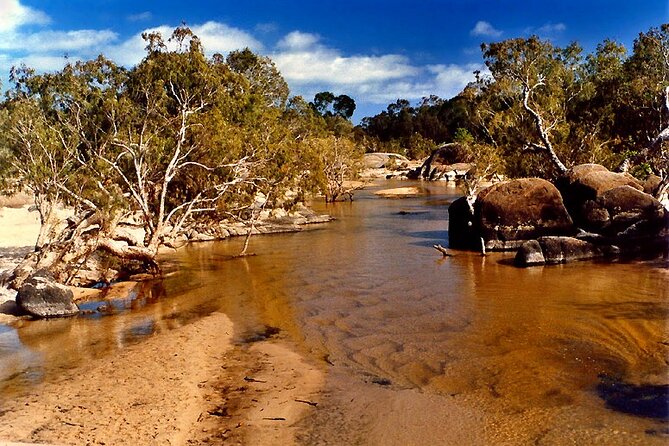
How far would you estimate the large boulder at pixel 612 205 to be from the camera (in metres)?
21.5

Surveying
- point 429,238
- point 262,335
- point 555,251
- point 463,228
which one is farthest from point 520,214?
point 262,335

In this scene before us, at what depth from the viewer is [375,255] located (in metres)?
24.3

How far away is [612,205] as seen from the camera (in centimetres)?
2219

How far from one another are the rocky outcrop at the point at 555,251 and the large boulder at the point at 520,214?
2111mm

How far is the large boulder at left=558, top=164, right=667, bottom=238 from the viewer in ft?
70.7

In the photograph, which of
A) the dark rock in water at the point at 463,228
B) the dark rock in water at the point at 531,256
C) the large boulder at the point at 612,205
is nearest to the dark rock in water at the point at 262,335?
the dark rock in water at the point at 531,256

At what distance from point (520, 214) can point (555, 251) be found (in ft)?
10.8

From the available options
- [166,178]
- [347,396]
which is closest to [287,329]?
[347,396]

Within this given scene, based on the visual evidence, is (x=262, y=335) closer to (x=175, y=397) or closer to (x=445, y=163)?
(x=175, y=397)

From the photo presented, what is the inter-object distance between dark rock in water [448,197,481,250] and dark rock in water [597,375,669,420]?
15.2 m

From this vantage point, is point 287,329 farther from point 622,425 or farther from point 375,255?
point 375,255

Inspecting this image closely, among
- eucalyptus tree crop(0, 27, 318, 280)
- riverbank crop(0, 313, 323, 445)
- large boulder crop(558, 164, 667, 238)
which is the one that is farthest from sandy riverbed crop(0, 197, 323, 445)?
large boulder crop(558, 164, 667, 238)

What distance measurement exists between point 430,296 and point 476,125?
21744 mm

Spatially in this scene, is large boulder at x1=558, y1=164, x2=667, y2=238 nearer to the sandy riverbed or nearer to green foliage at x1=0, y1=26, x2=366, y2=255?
green foliage at x1=0, y1=26, x2=366, y2=255
